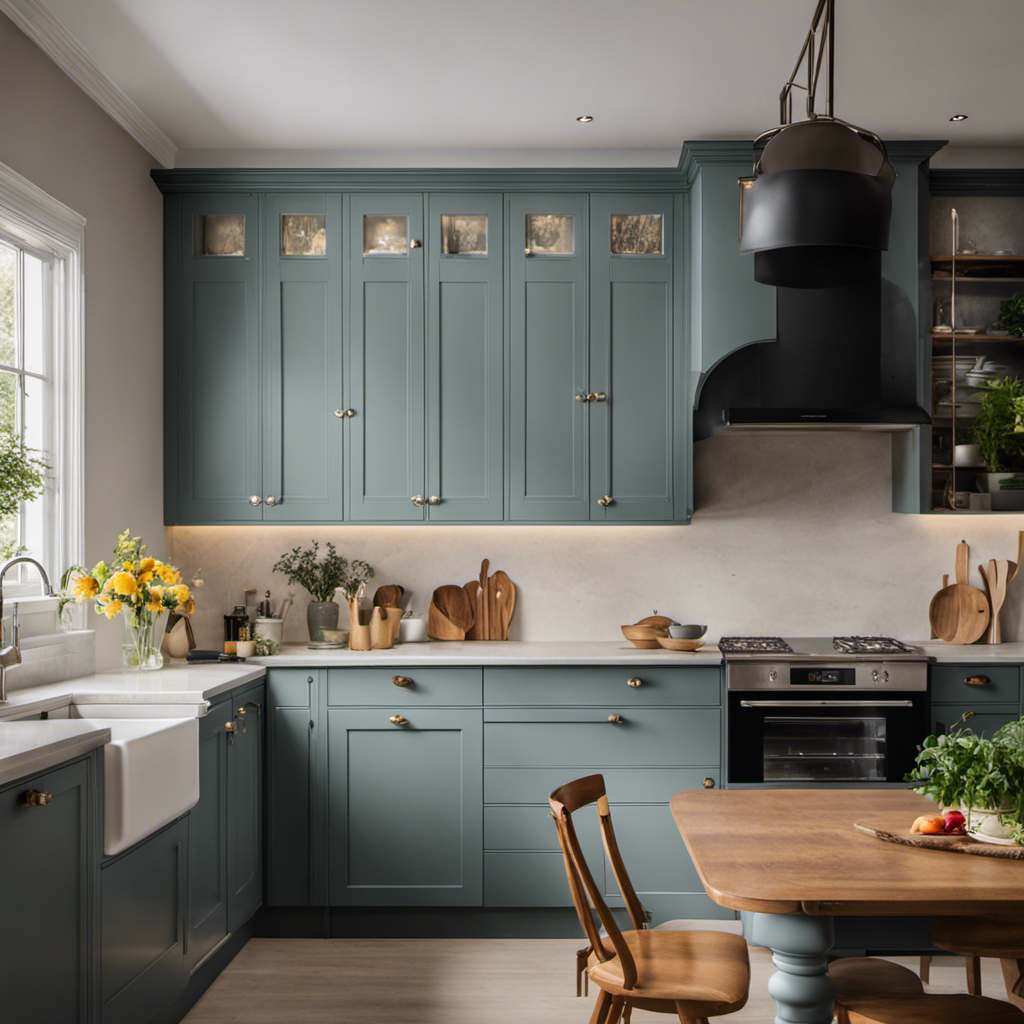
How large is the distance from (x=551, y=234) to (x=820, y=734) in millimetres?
2240

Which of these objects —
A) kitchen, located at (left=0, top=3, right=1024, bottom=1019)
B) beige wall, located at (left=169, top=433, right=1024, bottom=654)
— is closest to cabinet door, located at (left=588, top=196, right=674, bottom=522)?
kitchen, located at (left=0, top=3, right=1024, bottom=1019)

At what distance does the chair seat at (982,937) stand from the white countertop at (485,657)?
4.36 ft

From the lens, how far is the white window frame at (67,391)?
3.20m

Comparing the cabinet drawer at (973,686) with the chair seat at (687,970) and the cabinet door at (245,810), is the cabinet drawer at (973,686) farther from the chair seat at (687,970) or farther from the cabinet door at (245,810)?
the cabinet door at (245,810)

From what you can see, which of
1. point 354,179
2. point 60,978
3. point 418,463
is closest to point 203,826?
point 60,978

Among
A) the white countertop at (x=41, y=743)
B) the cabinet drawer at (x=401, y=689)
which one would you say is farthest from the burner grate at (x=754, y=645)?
the white countertop at (x=41, y=743)

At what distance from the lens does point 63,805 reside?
212cm

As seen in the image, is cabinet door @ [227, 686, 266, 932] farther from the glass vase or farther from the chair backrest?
the chair backrest

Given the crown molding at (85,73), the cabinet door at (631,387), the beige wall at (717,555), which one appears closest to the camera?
the crown molding at (85,73)

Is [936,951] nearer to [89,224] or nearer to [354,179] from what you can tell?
[354,179]

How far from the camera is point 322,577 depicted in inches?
161

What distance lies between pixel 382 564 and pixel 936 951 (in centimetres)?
259

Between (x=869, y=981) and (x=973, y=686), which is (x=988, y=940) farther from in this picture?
(x=973, y=686)

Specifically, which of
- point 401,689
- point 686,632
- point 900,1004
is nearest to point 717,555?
point 686,632
